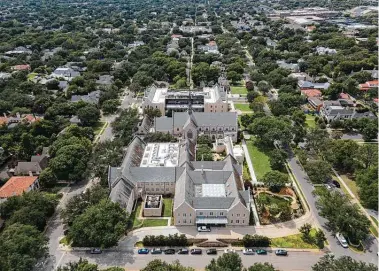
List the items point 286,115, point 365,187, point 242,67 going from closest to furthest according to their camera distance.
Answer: point 365,187 < point 286,115 < point 242,67

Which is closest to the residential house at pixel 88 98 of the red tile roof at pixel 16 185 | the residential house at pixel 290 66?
the red tile roof at pixel 16 185

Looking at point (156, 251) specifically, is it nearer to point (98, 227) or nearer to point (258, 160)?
point (98, 227)

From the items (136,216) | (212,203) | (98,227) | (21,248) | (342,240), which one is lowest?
(136,216)

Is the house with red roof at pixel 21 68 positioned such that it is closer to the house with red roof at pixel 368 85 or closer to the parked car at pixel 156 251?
the parked car at pixel 156 251

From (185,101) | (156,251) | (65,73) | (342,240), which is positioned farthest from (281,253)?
(65,73)

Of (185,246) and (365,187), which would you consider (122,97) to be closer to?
(185,246)

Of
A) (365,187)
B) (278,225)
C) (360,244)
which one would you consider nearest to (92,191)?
(278,225)
